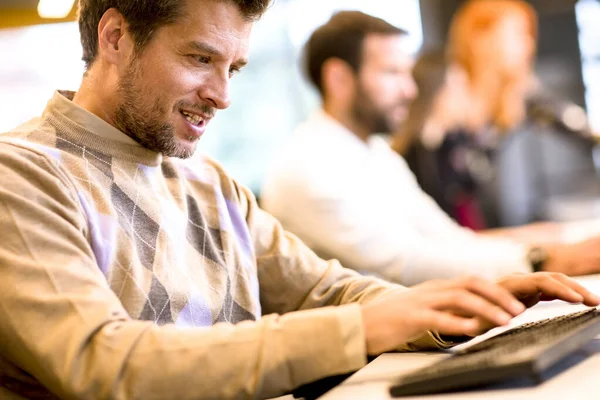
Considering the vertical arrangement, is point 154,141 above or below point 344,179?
above

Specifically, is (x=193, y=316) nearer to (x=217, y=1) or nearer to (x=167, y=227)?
(x=167, y=227)

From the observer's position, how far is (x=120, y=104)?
126cm

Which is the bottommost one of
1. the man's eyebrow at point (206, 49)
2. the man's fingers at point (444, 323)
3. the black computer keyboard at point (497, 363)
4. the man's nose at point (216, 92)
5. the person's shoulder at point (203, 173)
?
the black computer keyboard at point (497, 363)

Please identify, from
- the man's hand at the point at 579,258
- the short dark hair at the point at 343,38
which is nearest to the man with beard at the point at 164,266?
the man's hand at the point at 579,258

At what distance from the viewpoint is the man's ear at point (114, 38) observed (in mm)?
1280

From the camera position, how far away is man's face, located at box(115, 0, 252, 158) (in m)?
1.23

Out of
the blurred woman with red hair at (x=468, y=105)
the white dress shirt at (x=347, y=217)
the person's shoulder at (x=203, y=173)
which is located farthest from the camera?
the blurred woman with red hair at (x=468, y=105)

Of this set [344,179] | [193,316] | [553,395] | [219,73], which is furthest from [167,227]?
[344,179]

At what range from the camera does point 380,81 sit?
2918mm

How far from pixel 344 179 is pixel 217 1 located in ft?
3.96

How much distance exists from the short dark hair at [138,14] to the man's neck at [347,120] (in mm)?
1415

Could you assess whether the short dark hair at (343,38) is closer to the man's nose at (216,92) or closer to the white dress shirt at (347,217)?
the white dress shirt at (347,217)

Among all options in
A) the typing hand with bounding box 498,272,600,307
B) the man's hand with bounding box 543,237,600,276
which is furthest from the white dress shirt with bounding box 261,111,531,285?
the typing hand with bounding box 498,272,600,307

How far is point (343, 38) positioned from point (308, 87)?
85.9 inches
